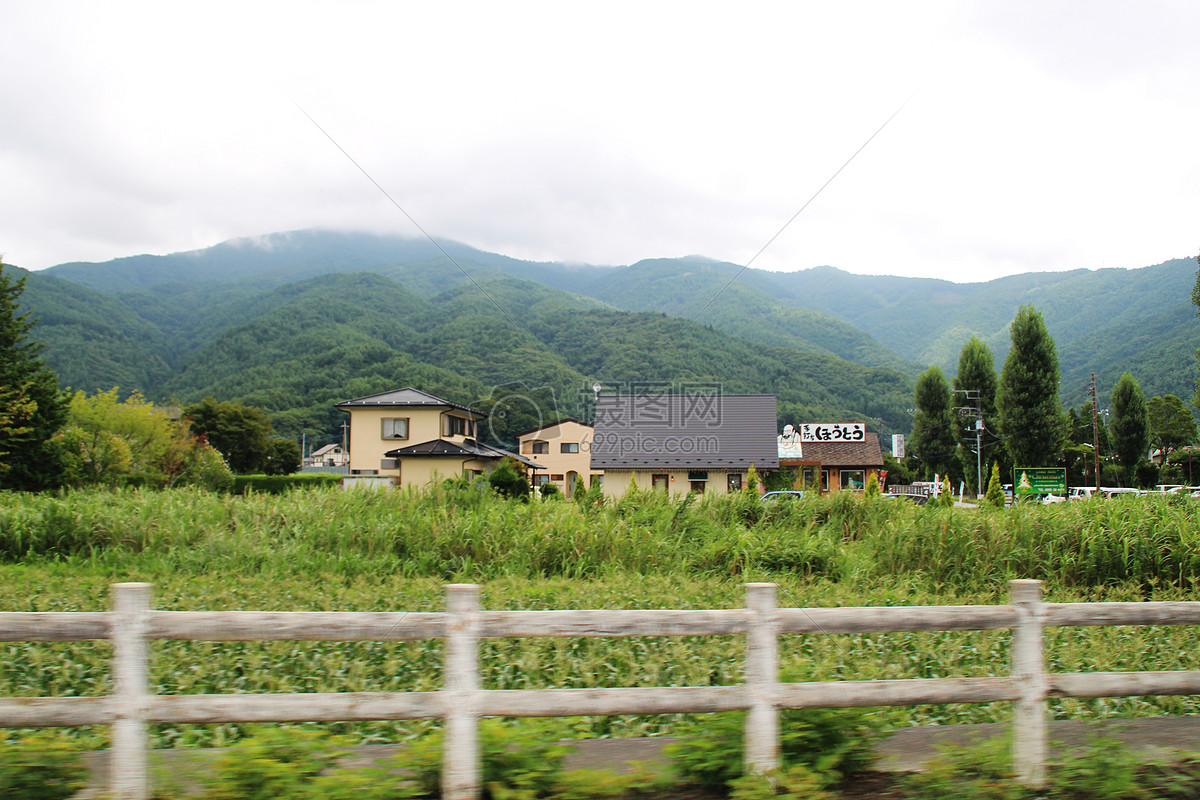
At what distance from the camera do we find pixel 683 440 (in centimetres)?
3678

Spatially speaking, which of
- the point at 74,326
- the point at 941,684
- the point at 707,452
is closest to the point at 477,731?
the point at 941,684

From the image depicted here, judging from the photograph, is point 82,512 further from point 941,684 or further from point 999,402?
point 999,402

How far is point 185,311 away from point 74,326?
17.7 metres

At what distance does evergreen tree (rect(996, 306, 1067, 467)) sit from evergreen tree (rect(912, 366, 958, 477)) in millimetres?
10482

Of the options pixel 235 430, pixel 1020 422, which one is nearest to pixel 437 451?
pixel 235 430

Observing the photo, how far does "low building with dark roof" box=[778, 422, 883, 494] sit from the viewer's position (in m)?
41.5

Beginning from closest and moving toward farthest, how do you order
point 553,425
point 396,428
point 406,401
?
point 406,401 → point 396,428 → point 553,425

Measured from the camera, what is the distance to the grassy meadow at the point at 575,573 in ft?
19.0

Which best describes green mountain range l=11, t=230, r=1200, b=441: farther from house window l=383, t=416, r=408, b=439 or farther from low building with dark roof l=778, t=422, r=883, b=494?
low building with dark roof l=778, t=422, r=883, b=494

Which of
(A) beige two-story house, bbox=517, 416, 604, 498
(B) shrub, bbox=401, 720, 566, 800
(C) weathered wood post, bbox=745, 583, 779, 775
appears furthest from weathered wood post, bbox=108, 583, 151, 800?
(A) beige two-story house, bbox=517, 416, 604, 498

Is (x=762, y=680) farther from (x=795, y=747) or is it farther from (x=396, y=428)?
(x=396, y=428)

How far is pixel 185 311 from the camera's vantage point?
144 ft

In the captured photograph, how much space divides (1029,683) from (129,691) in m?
4.50

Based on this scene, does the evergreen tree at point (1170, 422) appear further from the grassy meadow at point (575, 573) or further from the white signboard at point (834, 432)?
the grassy meadow at point (575, 573)
